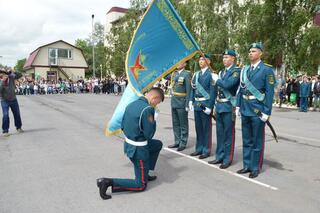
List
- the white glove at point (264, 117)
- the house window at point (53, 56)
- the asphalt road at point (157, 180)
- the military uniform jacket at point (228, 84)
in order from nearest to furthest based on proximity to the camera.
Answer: the asphalt road at point (157, 180) → the white glove at point (264, 117) → the military uniform jacket at point (228, 84) → the house window at point (53, 56)

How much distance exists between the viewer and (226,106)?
19.2ft

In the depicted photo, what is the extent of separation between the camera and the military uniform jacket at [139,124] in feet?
14.8

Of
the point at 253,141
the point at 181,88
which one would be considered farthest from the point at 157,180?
the point at 181,88

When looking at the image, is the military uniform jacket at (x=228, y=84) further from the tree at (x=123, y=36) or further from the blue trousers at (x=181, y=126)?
the tree at (x=123, y=36)

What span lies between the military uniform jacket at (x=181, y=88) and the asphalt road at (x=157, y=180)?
105 centimetres

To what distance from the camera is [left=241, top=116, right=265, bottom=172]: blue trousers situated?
17.4ft

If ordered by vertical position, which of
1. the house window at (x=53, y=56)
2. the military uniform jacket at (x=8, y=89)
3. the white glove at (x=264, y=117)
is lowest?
the white glove at (x=264, y=117)

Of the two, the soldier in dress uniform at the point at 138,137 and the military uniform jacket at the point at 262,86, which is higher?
the military uniform jacket at the point at 262,86

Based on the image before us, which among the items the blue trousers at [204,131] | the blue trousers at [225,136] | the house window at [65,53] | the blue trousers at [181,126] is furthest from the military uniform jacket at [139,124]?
the house window at [65,53]

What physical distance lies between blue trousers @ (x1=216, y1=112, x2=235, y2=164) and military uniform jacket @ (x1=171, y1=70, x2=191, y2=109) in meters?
1.18

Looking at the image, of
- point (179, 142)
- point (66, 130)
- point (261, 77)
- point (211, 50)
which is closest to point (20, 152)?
point (66, 130)

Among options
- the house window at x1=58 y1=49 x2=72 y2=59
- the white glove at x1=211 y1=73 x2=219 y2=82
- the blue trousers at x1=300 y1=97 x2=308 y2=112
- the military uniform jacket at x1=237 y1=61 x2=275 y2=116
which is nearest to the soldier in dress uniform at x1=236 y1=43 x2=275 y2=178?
the military uniform jacket at x1=237 y1=61 x2=275 y2=116

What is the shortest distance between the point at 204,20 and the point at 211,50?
11.0 feet

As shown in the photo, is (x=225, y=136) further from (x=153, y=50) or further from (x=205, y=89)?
(x=153, y=50)
